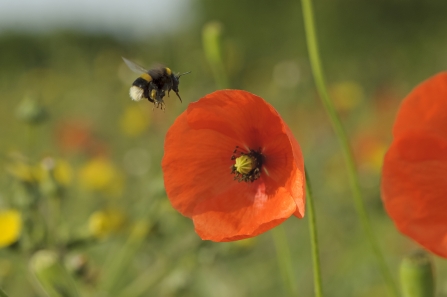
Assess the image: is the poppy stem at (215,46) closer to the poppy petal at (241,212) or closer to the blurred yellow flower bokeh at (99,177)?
the poppy petal at (241,212)

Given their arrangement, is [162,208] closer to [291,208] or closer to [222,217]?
[222,217]

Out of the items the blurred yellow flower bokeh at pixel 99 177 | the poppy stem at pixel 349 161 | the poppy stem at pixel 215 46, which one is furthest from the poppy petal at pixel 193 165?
the blurred yellow flower bokeh at pixel 99 177

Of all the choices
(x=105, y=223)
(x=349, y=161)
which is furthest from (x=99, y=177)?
(x=349, y=161)

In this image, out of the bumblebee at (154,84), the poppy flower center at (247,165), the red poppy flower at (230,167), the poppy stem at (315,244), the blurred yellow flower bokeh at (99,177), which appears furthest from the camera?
the blurred yellow flower bokeh at (99,177)

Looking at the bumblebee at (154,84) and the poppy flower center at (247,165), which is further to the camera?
the bumblebee at (154,84)

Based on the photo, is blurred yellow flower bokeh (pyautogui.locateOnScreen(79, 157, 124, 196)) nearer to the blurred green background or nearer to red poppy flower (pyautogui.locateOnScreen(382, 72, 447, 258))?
the blurred green background

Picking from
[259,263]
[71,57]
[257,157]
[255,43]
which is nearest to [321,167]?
[259,263]

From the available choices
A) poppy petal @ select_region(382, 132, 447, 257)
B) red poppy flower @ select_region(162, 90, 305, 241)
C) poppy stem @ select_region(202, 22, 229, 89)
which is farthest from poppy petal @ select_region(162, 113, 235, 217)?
poppy stem @ select_region(202, 22, 229, 89)
